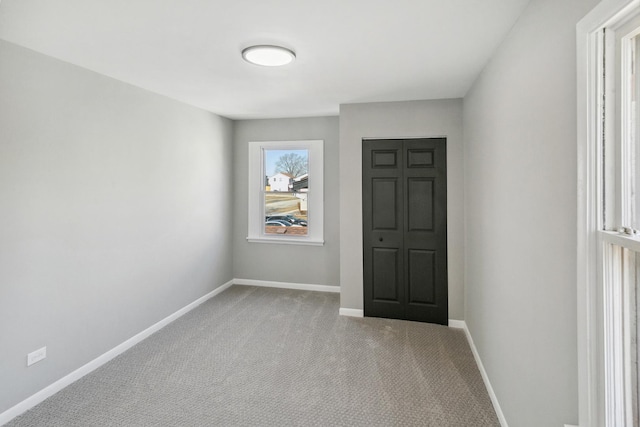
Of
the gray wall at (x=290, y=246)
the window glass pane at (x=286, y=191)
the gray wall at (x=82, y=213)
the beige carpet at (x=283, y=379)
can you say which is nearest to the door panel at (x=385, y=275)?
the beige carpet at (x=283, y=379)

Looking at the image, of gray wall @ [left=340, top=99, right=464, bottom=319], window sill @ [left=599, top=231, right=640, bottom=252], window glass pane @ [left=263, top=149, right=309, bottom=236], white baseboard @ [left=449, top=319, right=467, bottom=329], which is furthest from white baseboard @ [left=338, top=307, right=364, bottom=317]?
window sill @ [left=599, top=231, right=640, bottom=252]

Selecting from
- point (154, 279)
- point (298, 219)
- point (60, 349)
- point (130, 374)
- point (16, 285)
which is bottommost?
point (130, 374)

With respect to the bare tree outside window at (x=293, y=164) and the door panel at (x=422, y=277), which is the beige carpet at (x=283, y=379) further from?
the bare tree outside window at (x=293, y=164)

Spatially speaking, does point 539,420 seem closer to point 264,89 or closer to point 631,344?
point 631,344

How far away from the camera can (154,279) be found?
11.7 ft

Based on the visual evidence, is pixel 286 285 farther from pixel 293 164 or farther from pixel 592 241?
pixel 592 241

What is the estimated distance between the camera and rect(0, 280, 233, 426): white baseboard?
2256mm

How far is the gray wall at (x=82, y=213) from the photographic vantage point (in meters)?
2.26

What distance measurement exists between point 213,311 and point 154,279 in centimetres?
87

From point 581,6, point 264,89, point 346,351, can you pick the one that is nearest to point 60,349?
point 346,351

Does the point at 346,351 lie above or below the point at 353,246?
below

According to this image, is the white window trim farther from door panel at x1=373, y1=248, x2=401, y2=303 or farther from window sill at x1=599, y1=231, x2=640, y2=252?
door panel at x1=373, y1=248, x2=401, y2=303

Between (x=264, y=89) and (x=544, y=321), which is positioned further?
(x=264, y=89)

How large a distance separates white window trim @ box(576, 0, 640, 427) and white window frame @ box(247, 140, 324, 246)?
3745 millimetres
